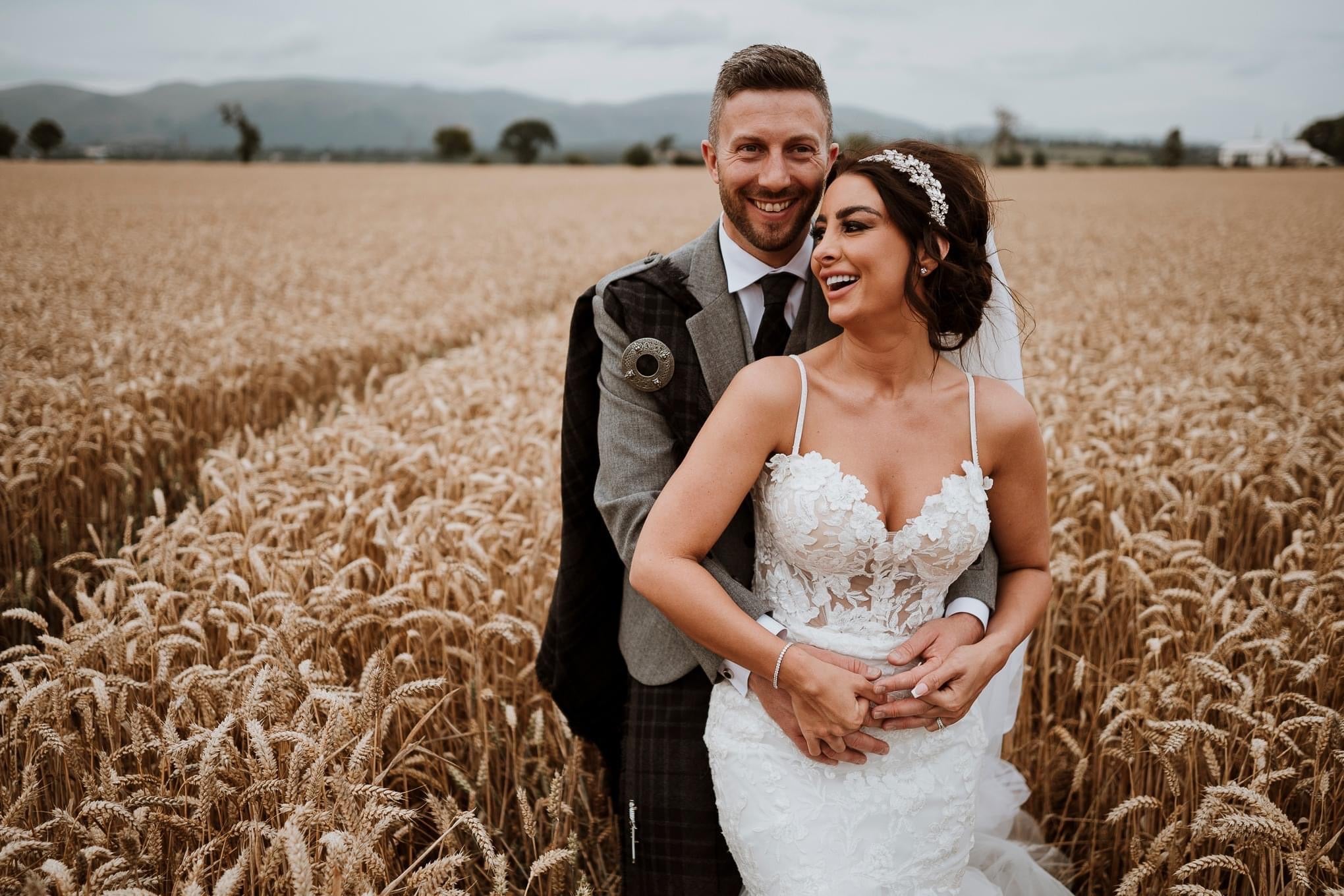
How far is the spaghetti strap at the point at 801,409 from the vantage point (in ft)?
7.23

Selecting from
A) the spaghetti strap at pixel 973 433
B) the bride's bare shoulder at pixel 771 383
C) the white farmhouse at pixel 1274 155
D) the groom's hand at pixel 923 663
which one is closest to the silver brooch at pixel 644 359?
the bride's bare shoulder at pixel 771 383

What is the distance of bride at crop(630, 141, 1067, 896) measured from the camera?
213 centimetres

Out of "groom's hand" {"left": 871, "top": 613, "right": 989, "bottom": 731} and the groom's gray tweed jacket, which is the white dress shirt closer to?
the groom's gray tweed jacket

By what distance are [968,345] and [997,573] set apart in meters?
0.71

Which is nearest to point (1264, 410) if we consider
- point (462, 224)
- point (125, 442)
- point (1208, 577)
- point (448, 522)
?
point (1208, 577)

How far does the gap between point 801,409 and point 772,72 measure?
107cm

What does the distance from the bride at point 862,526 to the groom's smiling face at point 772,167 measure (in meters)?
0.27

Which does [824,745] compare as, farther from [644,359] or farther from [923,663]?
[644,359]

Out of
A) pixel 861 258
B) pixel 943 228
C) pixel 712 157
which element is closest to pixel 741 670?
pixel 861 258

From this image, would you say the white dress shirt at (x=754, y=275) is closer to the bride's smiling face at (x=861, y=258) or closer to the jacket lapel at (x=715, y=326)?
the jacket lapel at (x=715, y=326)

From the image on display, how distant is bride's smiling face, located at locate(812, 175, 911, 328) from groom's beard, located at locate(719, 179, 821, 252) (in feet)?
1.24

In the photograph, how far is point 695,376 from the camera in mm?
2535

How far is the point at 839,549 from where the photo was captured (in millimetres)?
2156

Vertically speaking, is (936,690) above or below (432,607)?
above
